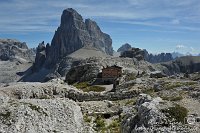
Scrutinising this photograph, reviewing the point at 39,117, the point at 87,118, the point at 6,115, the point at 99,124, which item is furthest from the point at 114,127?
the point at 6,115

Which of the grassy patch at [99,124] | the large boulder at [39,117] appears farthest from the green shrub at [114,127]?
the large boulder at [39,117]

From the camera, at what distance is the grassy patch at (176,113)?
111 feet

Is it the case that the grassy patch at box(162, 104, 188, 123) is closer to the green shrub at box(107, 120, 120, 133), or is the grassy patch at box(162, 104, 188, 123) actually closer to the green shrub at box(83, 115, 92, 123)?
the green shrub at box(107, 120, 120, 133)

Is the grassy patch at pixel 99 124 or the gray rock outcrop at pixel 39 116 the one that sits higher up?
the gray rock outcrop at pixel 39 116

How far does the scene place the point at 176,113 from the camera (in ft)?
113

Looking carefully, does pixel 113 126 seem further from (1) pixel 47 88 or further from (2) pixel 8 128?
(1) pixel 47 88

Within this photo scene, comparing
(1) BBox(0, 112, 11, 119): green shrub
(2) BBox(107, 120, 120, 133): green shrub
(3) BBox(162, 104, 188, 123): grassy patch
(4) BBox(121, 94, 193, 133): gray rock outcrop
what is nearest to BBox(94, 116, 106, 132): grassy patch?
(2) BBox(107, 120, 120, 133): green shrub

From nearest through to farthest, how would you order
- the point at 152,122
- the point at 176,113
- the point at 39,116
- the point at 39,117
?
the point at 152,122, the point at 176,113, the point at 39,117, the point at 39,116

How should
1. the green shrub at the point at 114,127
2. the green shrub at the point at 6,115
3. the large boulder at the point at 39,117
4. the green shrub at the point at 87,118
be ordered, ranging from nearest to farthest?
the large boulder at the point at 39,117 < the green shrub at the point at 6,115 < the green shrub at the point at 114,127 < the green shrub at the point at 87,118

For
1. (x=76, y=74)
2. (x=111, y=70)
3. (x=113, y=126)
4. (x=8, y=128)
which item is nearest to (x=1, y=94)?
(x=8, y=128)

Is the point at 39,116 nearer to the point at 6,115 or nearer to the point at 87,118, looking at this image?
the point at 6,115

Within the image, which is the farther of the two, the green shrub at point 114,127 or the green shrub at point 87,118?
the green shrub at point 87,118

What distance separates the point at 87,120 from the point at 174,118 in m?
18.8

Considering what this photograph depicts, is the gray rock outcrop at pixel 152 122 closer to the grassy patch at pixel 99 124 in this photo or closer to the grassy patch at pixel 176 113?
the grassy patch at pixel 176 113
